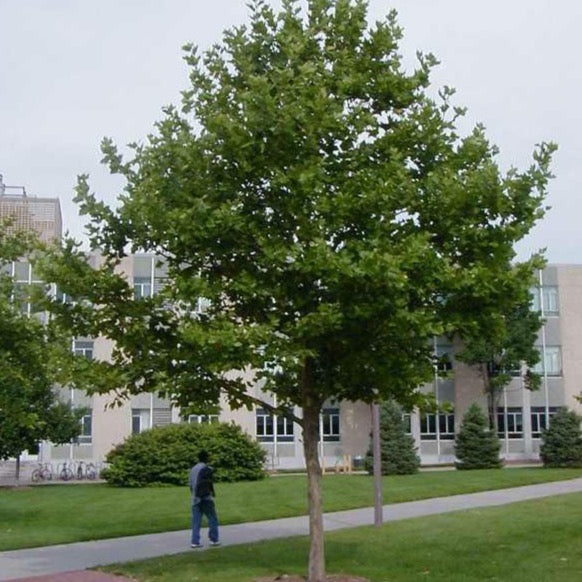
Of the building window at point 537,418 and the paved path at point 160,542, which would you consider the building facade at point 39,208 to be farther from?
the paved path at point 160,542

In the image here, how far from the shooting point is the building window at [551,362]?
168 ft

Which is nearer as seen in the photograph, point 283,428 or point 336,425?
point 283,428

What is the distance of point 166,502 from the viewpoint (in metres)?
25.4

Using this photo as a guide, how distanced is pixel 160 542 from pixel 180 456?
51.8ft

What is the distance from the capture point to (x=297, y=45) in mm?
11828

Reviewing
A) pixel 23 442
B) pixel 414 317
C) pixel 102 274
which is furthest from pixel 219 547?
pixel 23 442

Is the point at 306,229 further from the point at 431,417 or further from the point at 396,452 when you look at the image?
the point at 431,417

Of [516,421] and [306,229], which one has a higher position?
[306,229]

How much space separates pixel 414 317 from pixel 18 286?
11564 mm

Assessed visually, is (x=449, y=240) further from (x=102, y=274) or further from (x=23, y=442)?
(x=23, y=442)

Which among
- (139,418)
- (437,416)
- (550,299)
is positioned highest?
(550,299)

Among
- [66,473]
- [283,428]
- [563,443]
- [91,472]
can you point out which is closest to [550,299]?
[563,443]

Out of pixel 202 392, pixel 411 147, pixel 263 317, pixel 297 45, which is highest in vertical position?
pixel 297 45

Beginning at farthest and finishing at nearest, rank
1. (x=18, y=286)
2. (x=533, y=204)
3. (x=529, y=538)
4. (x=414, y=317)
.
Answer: (x=18, y=286)
(x=529, y=538)
(x=533, y=204)
(x=414, y=317)
